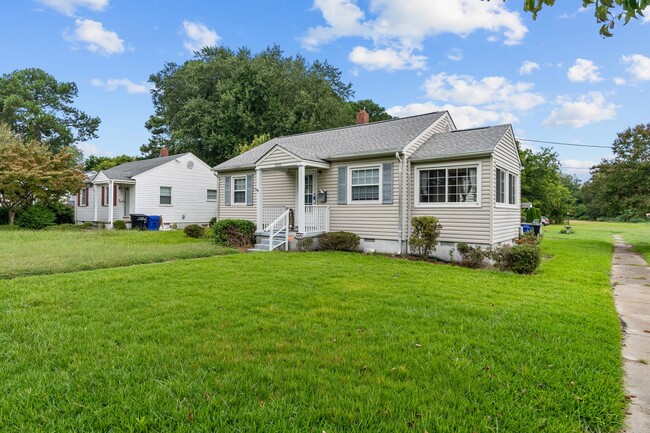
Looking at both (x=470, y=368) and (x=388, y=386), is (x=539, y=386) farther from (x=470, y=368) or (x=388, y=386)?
(x=388, y=386)

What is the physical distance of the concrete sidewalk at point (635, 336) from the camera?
A: 9.48 feet

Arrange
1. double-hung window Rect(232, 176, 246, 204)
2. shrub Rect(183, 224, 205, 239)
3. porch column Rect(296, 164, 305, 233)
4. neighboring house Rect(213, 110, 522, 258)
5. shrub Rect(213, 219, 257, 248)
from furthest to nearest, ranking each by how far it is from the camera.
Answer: shrub Rect(183, 224, 205, 239) < double-hung window Rect(232, 176, 246, 204) < shrub Rect(213, 219, 257, 248) < porch column Rect(296, 164, 305, 233) < neighboring house Rect(213, 110, 522, 258)

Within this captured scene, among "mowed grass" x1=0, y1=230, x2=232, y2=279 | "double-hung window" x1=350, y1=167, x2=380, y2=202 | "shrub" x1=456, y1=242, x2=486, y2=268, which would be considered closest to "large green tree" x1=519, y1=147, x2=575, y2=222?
"double-hung window" x1=350, y1=167, x2=380, y2=202

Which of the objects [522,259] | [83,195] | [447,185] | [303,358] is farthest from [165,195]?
[303,358]

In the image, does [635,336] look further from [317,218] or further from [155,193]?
[155,193]

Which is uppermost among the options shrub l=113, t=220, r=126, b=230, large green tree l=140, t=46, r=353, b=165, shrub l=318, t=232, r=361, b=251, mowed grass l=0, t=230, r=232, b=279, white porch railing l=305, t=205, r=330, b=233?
large green tree l=140, t=46, r=353, b=165

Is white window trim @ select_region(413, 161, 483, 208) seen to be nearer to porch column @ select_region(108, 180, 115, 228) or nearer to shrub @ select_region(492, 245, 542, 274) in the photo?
shrub @ select_region(492, 245, 542, 274)

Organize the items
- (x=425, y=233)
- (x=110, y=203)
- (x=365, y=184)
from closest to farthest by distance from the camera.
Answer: (x=425, y=233) → (x=365, y=184) → (x=110, y=203)

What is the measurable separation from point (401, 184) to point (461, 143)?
2.25 meters

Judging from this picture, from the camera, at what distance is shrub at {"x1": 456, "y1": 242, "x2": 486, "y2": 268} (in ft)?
32.8

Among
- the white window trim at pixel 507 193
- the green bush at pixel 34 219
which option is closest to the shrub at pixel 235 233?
the white window trim at pixel 507 193

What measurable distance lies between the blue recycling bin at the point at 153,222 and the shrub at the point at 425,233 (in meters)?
16.3

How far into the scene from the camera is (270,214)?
14359 millimetres

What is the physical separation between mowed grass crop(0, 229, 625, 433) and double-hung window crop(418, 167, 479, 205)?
187 inches
